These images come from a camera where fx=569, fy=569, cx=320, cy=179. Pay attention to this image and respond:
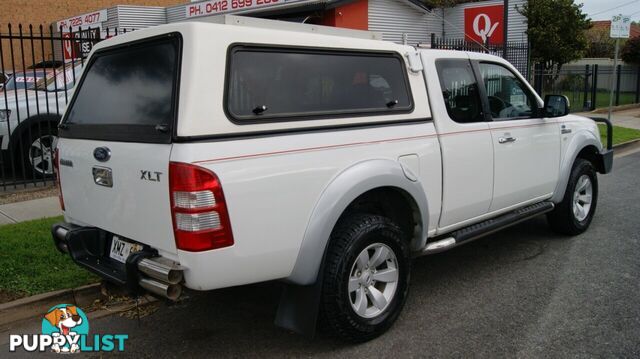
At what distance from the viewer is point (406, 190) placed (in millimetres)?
3863

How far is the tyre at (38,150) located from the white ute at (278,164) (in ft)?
15.1

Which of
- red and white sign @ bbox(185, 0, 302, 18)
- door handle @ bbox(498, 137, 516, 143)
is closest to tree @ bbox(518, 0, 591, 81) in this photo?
red and white sign @ bbox(185, 0, 302, 18)

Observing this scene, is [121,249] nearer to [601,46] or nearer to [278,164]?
[278,164]

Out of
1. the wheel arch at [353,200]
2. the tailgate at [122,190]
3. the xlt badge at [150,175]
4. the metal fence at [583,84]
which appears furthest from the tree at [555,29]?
the xlt badge at [150,175]

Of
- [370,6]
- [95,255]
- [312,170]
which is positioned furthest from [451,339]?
[370,6]

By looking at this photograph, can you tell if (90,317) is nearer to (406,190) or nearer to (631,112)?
(406,190)

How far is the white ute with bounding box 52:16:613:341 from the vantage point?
2984 mm

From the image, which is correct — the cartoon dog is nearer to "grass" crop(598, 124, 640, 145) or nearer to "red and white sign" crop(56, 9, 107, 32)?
"grass" crop(598, 124, 640, 145)

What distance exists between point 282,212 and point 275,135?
435 mm

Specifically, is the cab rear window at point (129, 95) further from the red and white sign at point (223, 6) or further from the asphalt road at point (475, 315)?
the red and white sign at point (223, 6)

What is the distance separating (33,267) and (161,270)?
229 cm

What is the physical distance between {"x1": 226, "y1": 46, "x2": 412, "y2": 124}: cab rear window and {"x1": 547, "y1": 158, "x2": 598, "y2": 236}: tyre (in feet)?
8.66

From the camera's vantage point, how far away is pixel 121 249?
11.4 feet

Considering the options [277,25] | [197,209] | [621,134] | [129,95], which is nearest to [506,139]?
[277,25]
